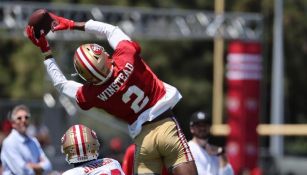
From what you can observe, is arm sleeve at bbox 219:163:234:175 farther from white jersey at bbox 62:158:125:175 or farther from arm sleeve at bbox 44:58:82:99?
white jersey at bbox 62:158:125:175

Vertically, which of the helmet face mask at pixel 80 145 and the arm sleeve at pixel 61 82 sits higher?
the arm sleeve at pixel 61 82

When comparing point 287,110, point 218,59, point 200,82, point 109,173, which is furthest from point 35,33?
point 200,82

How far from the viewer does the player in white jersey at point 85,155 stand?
28.4ft

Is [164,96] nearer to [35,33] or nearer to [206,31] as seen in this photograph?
[35,33]

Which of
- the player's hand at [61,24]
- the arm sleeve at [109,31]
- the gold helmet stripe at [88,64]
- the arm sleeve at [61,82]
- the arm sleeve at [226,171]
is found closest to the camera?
the gold helmet stripe at [88,64]

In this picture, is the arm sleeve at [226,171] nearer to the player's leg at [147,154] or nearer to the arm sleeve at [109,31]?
the player's leg at [147,154]

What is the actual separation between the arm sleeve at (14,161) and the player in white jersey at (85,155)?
3.83 metres

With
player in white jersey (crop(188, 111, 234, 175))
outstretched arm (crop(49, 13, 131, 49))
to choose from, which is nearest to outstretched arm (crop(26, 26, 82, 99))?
outstretched arm (crop(49, 13, 131, 49))

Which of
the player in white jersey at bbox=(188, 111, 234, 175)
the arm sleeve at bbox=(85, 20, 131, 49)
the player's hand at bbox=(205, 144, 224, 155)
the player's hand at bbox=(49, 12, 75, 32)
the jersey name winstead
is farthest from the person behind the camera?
the player's hand at bbox=(205, 144, 224, 155)

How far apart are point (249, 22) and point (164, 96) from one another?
15774 mm

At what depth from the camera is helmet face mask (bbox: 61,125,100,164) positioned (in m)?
8.74

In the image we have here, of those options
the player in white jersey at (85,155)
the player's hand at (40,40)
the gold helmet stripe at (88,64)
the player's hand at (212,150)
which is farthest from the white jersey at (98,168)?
the player's hand at (212,150)

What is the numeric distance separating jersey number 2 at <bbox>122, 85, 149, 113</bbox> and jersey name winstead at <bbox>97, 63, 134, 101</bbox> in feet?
0.33

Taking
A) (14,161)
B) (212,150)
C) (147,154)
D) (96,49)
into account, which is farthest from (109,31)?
(14,161)
